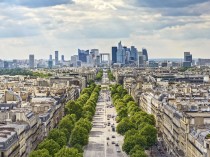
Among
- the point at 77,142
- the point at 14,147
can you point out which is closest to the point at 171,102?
the point at 77,142

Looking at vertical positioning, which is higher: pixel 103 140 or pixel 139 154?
pixel 139 154

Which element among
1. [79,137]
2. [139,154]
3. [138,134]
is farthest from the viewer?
[79,137]

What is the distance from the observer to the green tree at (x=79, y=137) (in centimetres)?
10862

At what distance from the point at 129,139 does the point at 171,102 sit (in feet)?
67.5

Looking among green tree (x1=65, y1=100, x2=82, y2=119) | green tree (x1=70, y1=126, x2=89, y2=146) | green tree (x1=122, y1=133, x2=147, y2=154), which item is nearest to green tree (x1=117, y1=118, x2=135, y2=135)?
green tree (x1=70, y1=126, x2=89, y2=146)

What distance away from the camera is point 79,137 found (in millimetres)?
109438

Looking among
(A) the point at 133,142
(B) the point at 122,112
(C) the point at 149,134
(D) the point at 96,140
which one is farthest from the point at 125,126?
(B) the point at 122,112

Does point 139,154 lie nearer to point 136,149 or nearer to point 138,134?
point 136,149

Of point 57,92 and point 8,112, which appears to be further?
point 57,92

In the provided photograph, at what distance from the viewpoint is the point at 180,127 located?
95125 mm

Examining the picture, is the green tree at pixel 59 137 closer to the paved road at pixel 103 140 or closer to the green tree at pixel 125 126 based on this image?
the paved road at pixel 103 140

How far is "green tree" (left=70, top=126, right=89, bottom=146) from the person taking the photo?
109 meters

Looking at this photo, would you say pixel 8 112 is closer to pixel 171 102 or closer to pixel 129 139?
pixel 129 139

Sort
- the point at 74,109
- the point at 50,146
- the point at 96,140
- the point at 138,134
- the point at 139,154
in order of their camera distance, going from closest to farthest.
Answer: the point at 50,146
the point at 139,154
the point at 138,134
the point at 96,140
the point at 74,109
